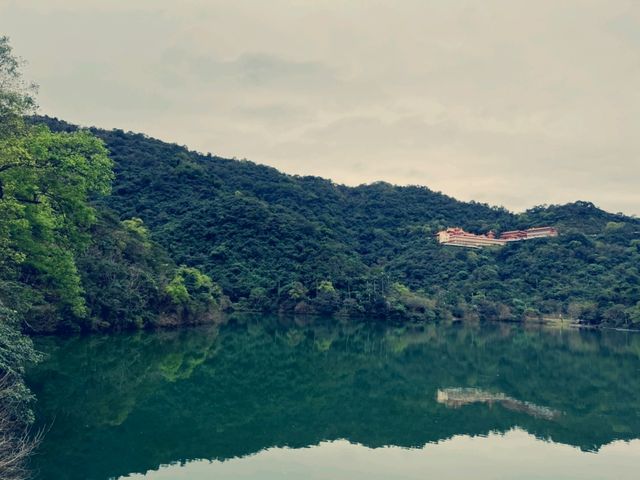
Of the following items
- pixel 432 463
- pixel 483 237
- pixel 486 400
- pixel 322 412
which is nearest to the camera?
pixel 432 463

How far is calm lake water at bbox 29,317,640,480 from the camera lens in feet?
38.4

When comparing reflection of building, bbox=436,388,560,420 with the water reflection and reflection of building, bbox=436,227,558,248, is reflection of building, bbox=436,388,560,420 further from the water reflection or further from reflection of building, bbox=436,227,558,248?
reflection of building, bbox=436,227,558,248

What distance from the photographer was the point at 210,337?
34031 mm

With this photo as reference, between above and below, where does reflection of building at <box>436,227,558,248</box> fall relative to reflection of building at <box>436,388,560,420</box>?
above

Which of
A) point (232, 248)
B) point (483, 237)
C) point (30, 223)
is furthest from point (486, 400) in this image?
point (483, 237)

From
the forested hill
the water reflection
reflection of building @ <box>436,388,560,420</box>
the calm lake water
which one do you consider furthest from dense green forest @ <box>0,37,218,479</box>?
the forested hill

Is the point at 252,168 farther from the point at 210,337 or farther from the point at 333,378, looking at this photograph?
the point at 333,378

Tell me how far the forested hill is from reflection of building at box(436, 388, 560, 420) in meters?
36.8

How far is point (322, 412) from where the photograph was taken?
54.9ft

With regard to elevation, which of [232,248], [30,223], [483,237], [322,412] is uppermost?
[483,237]

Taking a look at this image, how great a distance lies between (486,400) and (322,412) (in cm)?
631

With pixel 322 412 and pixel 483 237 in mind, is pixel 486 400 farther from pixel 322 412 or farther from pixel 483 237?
pixel 483 237

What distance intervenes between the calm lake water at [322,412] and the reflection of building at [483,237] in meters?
51.1

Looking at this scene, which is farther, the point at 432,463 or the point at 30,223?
the point at 30,223
